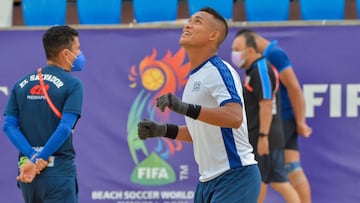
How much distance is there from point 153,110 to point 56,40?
123 inches

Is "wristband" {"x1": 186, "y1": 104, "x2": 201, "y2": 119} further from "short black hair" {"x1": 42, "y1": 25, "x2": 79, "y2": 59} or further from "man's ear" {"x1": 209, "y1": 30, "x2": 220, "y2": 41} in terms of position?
"short black hair" {"x1": 42, "y1": 25, "x2": 79, "y2": 59}

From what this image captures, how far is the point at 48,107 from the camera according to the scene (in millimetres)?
5086

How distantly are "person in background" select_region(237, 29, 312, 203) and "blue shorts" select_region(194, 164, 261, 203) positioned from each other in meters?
3.36

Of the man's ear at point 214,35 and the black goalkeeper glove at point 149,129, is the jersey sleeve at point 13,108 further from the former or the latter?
the man's ear at point 214,35

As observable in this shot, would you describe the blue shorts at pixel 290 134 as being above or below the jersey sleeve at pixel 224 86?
below

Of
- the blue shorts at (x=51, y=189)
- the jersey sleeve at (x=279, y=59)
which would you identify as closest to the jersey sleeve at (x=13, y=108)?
the blue shorts at (x=51, y=189)

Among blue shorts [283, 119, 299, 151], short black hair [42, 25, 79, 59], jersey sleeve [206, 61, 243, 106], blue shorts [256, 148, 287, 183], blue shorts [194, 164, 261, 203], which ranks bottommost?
blue shorts [256, 148, 287, 183]

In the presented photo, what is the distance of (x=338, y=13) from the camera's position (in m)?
9.09

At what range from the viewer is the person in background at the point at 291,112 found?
787cm

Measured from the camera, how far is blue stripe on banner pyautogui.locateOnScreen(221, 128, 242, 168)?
451 cm

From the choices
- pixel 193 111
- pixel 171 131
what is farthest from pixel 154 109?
pixel 193 111

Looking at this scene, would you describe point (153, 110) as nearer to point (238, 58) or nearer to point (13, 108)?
point (238, 58)

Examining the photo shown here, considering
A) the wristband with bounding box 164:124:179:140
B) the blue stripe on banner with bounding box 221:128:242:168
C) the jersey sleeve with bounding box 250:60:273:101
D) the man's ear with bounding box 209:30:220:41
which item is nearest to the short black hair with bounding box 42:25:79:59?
the wristband with bounding box 164:124:179:140

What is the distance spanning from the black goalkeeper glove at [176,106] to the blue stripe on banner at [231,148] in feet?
1.17
